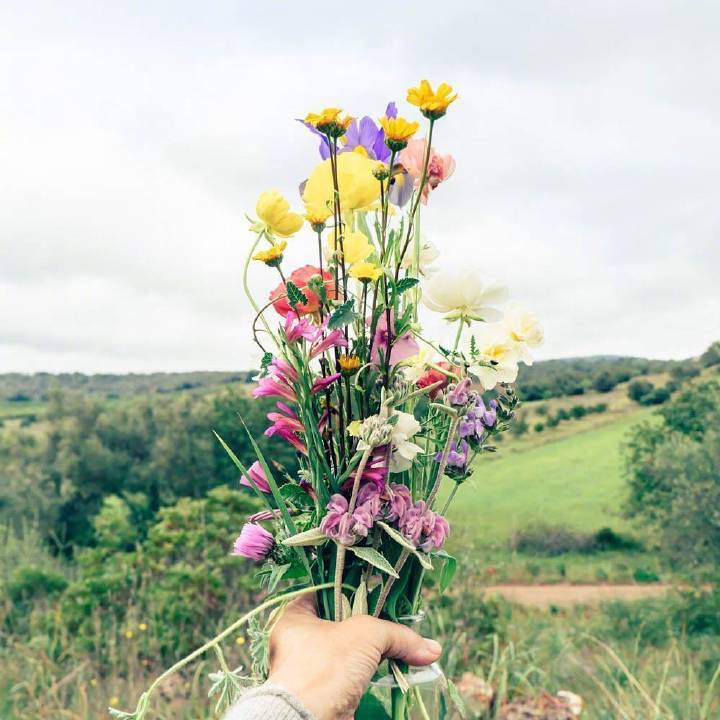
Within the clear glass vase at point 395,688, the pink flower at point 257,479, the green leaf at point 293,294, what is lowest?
the clear glass vase at point 395,688

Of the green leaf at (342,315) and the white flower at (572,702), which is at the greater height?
the green leaf at (342,315)

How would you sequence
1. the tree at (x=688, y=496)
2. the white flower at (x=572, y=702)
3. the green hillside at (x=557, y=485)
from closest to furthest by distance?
the white flower at (x=572, y=702) → the tree at (x=688, y=496) → the green hillside at (x=557, y=485)

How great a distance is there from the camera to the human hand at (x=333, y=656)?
1.38m

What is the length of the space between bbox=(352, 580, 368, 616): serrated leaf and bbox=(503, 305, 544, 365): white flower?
0.51 metres

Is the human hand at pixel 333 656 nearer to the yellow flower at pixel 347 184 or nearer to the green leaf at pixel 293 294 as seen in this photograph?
the green leaf at pixel 293 294

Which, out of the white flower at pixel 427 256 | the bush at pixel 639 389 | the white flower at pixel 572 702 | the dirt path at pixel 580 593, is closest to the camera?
the white flower at pixel 427 256

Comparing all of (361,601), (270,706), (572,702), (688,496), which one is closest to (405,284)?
(361,601)

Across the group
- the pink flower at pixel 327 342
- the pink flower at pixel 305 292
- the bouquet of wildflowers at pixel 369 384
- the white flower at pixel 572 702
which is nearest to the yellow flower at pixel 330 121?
the bouquet of wildflowers at pixel 369 384

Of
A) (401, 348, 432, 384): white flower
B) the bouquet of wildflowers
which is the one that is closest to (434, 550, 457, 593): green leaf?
the bouquet of wildflowers

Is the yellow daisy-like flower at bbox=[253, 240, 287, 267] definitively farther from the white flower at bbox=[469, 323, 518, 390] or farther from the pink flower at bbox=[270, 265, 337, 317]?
the white flower at bbox=[469, 323, 518, 390]

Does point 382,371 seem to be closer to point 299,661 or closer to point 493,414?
point 493,414

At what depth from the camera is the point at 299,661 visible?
1410 mm

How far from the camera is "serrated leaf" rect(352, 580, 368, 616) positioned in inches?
57.8

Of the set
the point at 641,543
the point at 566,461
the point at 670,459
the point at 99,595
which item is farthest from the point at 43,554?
the point at 566,461
